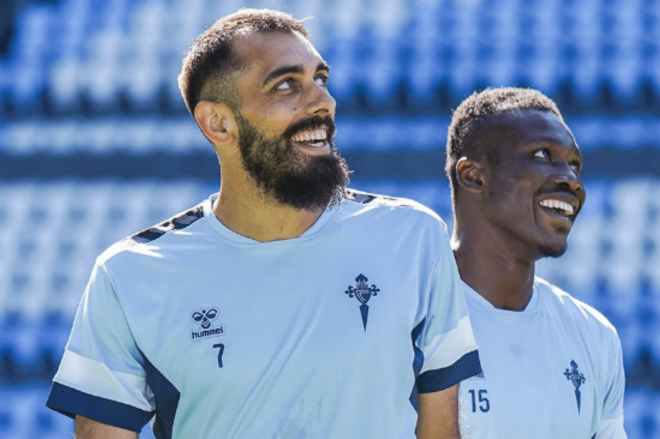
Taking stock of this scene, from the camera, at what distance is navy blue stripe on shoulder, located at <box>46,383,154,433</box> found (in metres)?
2.50

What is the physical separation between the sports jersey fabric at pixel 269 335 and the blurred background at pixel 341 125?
5.07 m

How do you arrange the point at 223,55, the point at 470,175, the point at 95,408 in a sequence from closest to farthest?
the point at 95,408
the point at 223,55
the point at 470,175

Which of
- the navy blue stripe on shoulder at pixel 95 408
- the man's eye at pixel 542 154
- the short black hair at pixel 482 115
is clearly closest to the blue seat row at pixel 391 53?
the short black hair at pixel 482 115

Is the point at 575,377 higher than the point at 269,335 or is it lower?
lower

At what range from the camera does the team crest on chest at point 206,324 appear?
252cm

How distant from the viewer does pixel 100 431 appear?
8.21 feet

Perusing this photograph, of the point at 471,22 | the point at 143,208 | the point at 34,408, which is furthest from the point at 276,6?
the point at 34,408

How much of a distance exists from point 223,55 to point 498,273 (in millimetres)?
1314

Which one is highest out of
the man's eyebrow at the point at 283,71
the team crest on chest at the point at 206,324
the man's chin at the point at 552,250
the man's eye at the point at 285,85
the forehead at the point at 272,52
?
the forehead at the point at 272,52

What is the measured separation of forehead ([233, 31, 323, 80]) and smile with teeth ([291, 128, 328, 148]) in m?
0.19

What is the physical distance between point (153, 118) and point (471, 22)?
293 cm

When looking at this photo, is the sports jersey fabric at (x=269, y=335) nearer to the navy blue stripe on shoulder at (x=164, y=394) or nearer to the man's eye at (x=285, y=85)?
the navy blue stripe on shoulder at (x=164, y=394)

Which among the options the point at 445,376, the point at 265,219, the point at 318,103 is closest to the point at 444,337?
the point at 445,376

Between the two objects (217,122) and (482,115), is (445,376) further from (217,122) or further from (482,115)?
(482,115)
